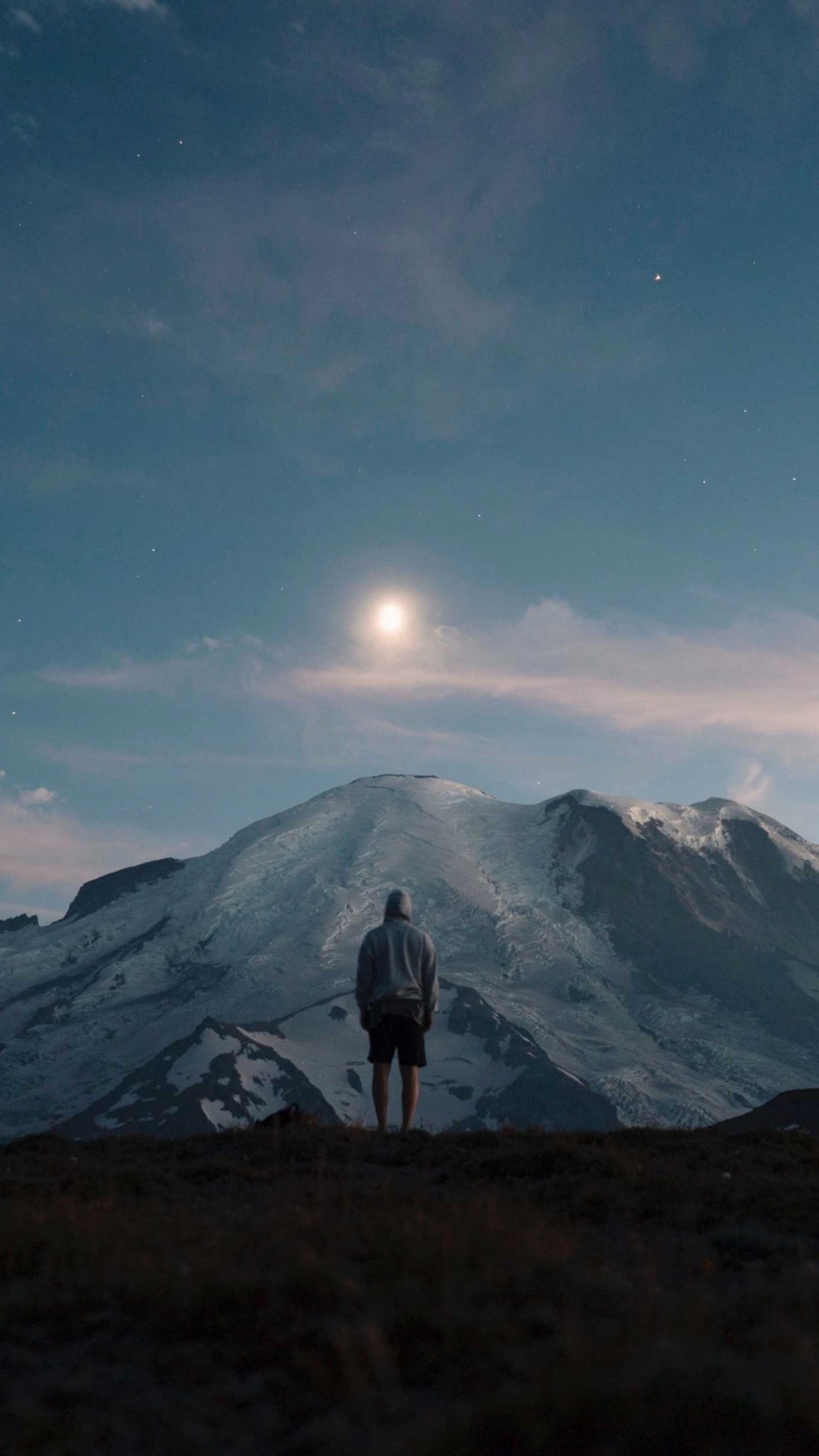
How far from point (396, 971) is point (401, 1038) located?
0.81 m

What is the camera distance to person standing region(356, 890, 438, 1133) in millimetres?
14312

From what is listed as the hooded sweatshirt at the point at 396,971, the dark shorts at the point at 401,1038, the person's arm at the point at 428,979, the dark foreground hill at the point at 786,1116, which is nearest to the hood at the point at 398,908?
the hooded sweatshirt at the point at 396,971

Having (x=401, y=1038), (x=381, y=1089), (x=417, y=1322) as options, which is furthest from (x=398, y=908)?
(x=417, y=1322)

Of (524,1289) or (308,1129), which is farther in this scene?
(308,1129)

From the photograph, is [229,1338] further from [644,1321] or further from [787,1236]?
[787,1236]

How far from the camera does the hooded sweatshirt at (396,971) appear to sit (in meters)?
14.3

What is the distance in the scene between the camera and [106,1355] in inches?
209

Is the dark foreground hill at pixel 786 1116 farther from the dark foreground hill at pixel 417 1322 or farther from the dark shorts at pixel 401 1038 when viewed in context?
the dark foreground hill at pixel 417 1322

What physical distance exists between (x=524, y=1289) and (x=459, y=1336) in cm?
67

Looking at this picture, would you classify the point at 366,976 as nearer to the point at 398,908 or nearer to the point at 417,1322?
the point at 398,908

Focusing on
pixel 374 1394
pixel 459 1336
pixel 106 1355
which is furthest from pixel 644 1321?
pixel 106 1355

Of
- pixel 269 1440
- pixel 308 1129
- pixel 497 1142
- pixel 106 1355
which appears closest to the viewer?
pixel 269 1440

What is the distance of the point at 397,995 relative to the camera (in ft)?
47.0

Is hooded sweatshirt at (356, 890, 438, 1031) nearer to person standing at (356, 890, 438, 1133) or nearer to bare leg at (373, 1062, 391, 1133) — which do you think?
person standing at (356, 890, 438, 1133)
